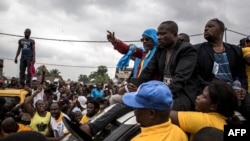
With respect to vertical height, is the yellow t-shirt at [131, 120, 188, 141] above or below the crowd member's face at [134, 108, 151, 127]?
below

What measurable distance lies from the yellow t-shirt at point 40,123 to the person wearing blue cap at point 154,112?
16.4ft

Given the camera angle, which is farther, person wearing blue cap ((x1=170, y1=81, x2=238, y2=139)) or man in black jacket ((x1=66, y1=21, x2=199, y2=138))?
man in black jacket ((x1=66, y1=21, x2=199, y2=138))

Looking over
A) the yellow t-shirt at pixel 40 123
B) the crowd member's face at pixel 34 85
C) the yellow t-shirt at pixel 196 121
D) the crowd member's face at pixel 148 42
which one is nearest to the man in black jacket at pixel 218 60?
the crowd member's face at pixel 148 42

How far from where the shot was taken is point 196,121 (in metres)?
2.40

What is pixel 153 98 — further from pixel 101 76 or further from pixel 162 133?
pixel 101 76

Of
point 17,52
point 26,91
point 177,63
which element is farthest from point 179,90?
point 17,52

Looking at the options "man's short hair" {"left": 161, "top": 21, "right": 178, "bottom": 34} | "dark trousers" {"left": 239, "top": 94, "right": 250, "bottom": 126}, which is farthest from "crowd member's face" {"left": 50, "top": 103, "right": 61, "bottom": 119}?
"dark trousers" {"left": 239, "top": 94, "right": 250, "bottom": 126}

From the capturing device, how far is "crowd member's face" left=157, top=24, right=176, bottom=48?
126 inches

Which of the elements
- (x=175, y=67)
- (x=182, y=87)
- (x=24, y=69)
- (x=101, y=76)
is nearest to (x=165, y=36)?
(x=175, y=67)

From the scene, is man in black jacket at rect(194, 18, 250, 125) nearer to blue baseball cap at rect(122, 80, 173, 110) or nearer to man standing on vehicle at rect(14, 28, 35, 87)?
blue baseball cap at rect(122, 80, 173, 110)

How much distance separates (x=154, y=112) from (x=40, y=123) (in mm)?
Result: 5138

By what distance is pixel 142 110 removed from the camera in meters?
2.28

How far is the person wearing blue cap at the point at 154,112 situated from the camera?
223 cm

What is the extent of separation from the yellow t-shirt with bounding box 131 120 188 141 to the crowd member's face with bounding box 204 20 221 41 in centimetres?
145
